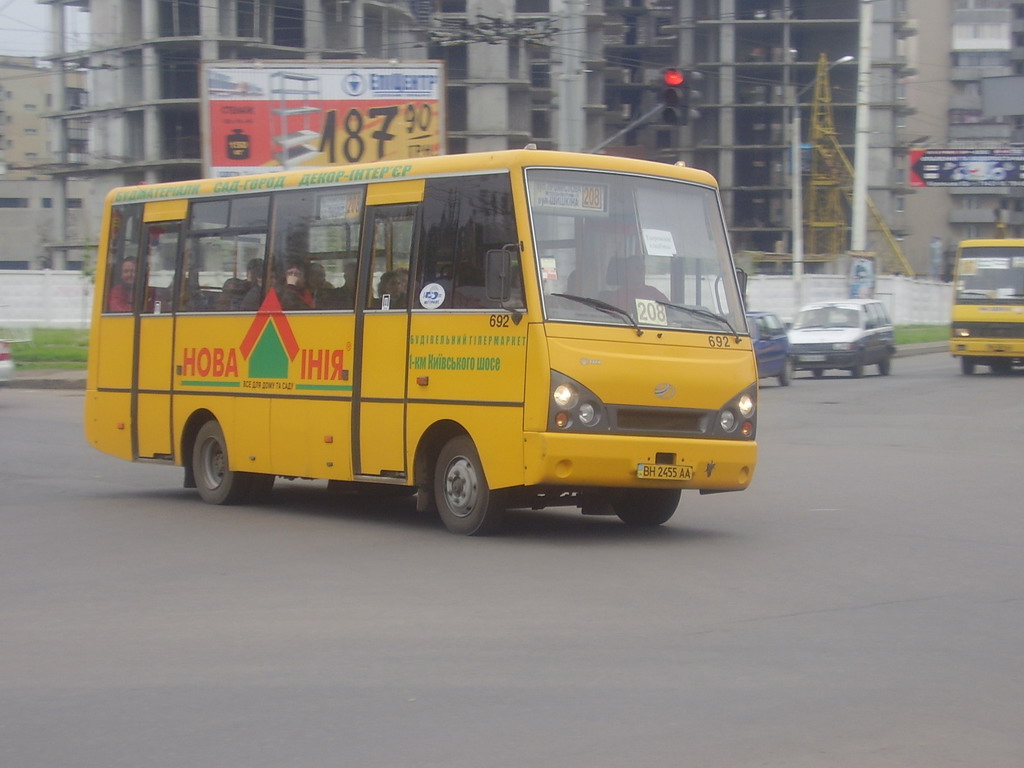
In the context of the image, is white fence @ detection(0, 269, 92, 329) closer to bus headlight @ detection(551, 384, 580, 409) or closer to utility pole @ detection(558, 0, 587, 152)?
utility pole @ detection(558, 0, 587, 152)

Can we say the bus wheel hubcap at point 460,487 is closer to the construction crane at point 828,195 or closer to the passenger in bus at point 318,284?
the passenger in bus at point 318,284

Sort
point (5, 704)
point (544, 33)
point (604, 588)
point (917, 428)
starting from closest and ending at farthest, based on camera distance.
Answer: point (5, 704) → point (604, 588) → point (917, 428) → point (544, 33)

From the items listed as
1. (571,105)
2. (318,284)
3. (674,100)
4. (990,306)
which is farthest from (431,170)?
(990,306)

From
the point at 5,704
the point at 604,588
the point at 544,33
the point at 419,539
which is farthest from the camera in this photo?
the point at 544,33

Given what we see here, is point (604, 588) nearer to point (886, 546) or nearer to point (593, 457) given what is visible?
point (593, 457)

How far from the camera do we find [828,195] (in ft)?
338

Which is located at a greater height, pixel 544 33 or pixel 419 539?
pixel 544 33

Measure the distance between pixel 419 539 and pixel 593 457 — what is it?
1.59 metres

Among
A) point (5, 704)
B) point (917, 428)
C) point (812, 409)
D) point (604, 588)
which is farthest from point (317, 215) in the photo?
point (812, 409)

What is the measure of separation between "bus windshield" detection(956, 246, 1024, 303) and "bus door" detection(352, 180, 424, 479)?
2676cm

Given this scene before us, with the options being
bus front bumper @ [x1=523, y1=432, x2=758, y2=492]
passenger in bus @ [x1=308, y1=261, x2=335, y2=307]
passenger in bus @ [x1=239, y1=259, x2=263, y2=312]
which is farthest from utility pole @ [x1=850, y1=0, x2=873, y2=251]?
bus front bumper @ [x1=523, y1=432, x2=758, y2=492]

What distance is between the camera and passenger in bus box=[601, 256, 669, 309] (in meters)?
11.0

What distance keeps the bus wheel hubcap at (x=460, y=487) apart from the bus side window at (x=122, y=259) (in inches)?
200

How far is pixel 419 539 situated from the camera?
1134 cm
